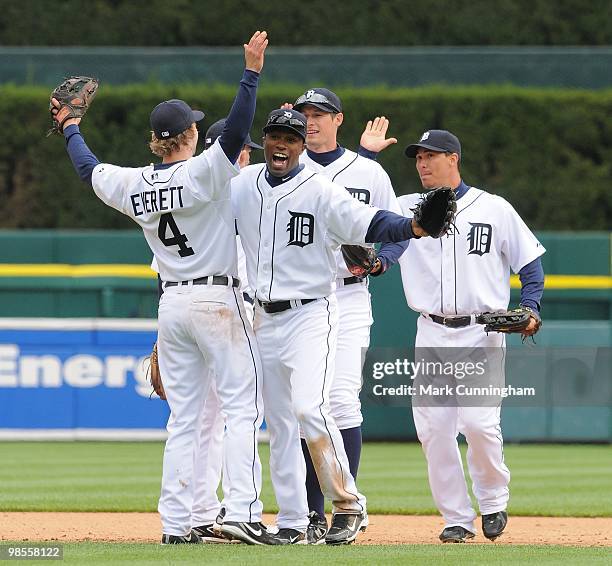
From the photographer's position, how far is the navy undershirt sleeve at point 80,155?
605 cm

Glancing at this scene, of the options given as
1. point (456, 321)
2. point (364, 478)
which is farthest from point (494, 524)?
point (364, 478)

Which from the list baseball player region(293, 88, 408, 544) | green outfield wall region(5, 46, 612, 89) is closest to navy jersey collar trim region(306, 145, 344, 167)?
baseball player region(293, 88, 408, 544)

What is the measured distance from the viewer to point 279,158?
19.2 ft

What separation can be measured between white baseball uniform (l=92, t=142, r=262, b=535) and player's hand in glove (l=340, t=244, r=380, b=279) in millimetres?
496

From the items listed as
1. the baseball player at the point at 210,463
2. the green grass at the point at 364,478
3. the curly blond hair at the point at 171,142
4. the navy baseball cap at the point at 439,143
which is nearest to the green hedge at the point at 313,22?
the green grass at the point at 364,478

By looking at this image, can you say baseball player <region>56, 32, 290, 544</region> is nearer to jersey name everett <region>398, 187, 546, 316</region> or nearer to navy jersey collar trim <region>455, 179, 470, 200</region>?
jersey name everett <region>398, 187, 546, 316</region>

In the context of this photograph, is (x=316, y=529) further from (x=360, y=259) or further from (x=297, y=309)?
(x=360, y=259)

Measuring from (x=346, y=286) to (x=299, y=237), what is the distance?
731 mm

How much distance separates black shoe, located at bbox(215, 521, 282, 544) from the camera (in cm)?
568

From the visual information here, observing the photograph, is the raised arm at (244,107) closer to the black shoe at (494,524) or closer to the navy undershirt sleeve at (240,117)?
the navy undershirt sleeve at (240,117)

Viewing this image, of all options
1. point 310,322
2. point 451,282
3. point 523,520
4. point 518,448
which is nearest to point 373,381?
point 518,448

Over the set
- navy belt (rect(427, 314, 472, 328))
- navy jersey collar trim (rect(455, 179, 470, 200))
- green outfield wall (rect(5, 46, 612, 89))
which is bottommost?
navy belt (rect(427, 314, 472, 328))

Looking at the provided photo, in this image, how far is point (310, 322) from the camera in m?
5.78

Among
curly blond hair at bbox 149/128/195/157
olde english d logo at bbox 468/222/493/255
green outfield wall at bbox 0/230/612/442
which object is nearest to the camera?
curly blond hair at bbox 149/128/195/157
